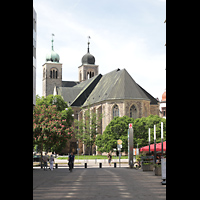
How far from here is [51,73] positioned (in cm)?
13275

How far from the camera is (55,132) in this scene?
132 ft

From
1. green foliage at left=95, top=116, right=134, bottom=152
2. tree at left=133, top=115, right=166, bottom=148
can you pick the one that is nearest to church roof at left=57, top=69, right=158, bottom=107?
green foliage at left=95, top=116, right=134, bottom=152

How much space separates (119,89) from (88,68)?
4858 cm

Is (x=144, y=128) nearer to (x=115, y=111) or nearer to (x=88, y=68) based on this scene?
(x=115, y=111)

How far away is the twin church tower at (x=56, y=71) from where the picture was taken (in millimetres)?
132125

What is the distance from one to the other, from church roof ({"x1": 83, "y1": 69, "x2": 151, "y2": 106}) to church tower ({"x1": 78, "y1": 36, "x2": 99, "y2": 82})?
34517 millimetres

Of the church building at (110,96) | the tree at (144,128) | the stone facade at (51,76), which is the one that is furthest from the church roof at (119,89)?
the stone facade at (51,76)

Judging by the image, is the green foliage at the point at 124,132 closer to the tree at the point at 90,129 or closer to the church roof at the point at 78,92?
the tree at the point at 90,129

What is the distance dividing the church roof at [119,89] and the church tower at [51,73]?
34012 mm

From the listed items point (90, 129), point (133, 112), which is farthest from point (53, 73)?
point (133, 112)

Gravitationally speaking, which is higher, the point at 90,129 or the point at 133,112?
the point at 133,112
